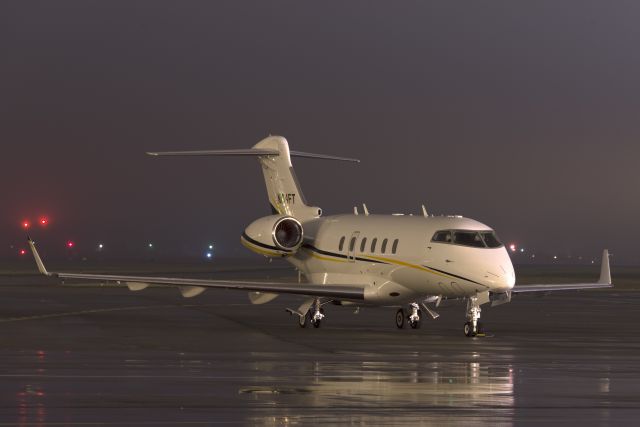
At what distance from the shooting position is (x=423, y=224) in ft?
105

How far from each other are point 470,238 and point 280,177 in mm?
9278

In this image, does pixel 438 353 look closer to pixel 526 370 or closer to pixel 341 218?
pixel 526 370

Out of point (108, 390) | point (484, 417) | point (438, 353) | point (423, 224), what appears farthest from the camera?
point (423, 224)

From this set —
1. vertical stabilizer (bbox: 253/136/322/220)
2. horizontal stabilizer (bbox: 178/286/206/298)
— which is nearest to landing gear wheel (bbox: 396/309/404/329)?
horizontal stabilizer (bbox: 178/286/206/298)

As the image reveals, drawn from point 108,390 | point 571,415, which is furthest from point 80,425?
point 571,415

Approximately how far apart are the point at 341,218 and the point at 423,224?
13.0 feet

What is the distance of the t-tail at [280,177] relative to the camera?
37.8 metres

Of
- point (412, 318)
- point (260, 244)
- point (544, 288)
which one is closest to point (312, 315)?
point (412, 318)

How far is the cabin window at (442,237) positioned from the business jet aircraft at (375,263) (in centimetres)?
3

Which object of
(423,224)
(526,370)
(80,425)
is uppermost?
(423,224)

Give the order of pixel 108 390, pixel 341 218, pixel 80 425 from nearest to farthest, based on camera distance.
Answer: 1. pixel 80 425
2. pixel 108 390
3. pixel 341 218

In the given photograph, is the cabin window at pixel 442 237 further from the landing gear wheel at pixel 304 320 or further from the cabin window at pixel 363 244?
the landing gear wheel at pixel 304 320

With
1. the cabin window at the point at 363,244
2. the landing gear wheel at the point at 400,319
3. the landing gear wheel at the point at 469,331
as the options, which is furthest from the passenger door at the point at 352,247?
the landing gear wheel at the point at 469,331

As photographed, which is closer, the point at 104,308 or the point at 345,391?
the point at 345,391
